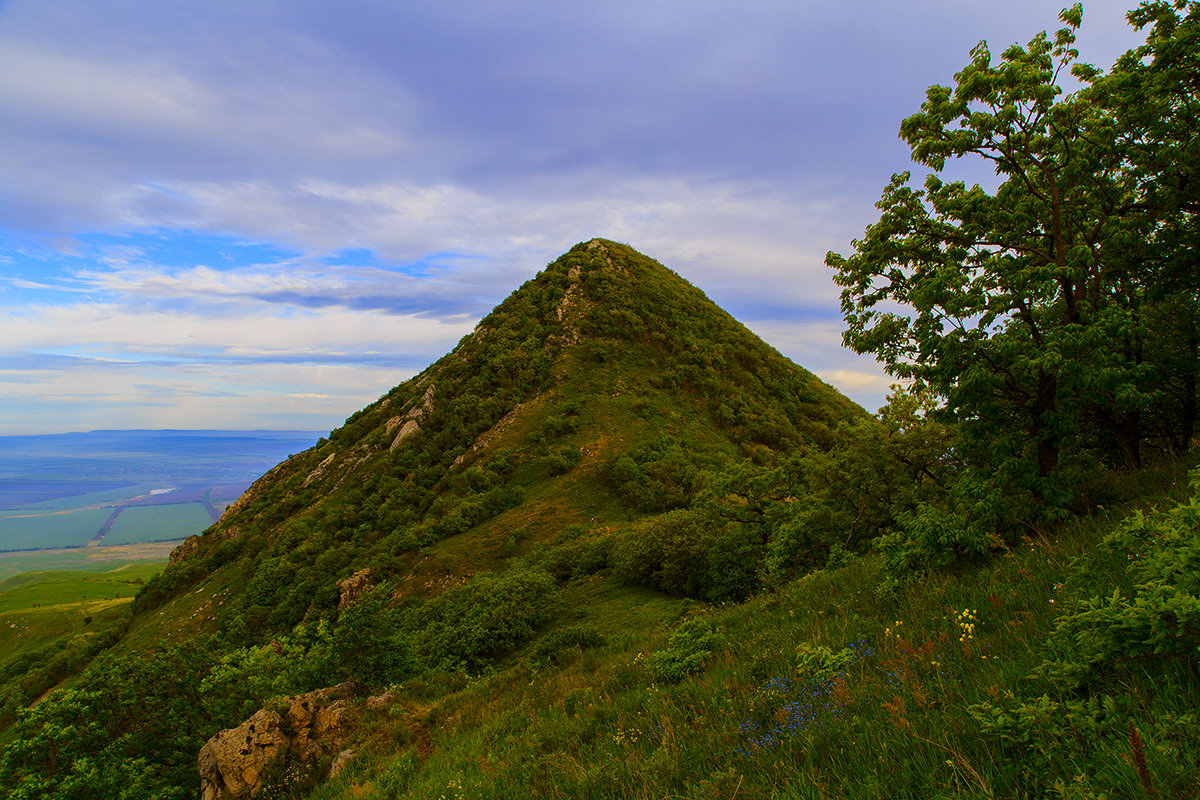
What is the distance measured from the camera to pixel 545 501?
38.3 m

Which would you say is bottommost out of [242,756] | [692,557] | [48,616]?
[48,616]

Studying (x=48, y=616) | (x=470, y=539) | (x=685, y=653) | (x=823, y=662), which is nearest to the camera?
(x=823, y=662)

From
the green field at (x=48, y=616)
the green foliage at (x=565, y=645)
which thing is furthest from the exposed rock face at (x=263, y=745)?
the green field at (x=48, y=616)

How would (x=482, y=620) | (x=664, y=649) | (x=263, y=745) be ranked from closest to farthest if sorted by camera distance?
1. (x=664, y=649)
2. (x=263, y=745)
3. (x=482, y=620)

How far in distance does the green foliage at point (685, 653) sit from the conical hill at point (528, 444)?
1520 cm

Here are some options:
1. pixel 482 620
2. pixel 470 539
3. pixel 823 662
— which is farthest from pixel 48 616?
pixel 823 662

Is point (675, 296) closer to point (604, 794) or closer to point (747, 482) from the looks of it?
point (747, 482)

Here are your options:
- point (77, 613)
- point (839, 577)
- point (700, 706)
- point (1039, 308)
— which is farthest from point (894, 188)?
point (77, 613)

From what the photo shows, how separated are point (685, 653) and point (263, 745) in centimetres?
950

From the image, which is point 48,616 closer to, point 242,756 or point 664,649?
point 242,756

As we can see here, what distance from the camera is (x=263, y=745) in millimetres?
10984

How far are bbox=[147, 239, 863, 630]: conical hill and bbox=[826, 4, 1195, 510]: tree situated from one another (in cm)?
1513

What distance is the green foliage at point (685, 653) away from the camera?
26.6 feet

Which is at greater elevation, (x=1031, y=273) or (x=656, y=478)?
(x=1031, y=273)
